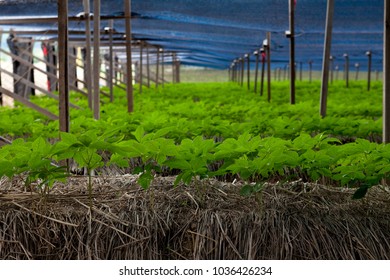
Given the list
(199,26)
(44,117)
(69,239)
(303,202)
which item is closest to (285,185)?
(303,202)

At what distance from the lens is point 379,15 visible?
12.0 m

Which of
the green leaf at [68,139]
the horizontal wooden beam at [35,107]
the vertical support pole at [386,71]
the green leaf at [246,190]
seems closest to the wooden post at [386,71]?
the vertical support pole at [386,71]

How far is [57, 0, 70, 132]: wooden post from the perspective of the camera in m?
4.55

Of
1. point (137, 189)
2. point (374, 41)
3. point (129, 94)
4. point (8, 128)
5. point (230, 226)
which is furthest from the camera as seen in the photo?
point (374, 41)

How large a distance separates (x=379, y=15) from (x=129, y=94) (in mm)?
5085

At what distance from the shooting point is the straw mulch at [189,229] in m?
3.19

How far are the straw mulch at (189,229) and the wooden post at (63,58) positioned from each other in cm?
131

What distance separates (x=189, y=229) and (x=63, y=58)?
1825 mm

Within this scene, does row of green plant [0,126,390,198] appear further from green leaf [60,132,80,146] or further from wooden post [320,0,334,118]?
wooden post [320,0,334,118]

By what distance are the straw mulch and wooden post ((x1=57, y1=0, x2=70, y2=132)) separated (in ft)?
4.31

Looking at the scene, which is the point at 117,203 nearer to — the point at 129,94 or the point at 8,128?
the point at 8,128

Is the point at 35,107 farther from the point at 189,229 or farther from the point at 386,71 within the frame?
the point at 189,229

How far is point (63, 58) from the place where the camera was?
4.59 m

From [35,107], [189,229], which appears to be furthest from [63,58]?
[35,107]
